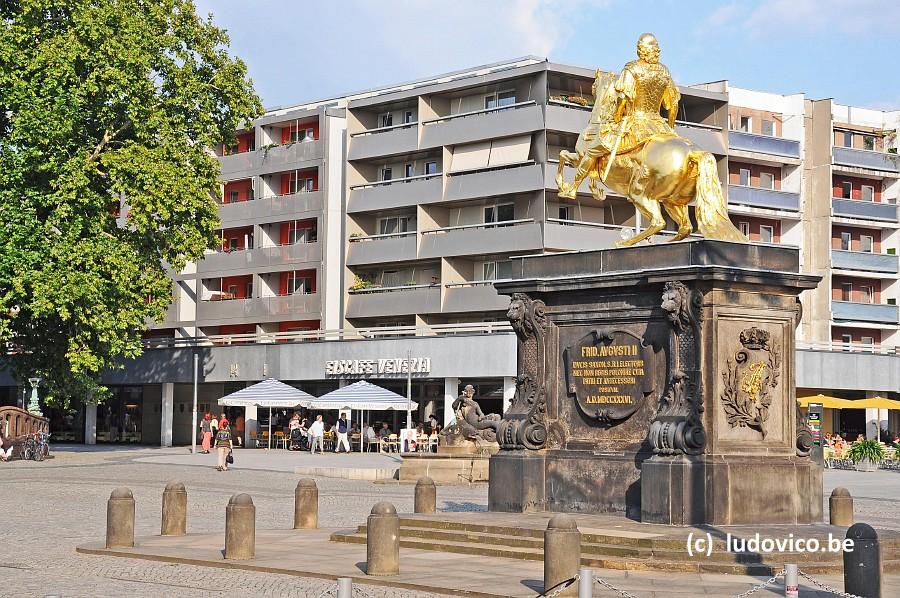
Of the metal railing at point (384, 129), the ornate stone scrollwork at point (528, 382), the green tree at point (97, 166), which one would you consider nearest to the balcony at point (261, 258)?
the metal railing at point (384, 129)

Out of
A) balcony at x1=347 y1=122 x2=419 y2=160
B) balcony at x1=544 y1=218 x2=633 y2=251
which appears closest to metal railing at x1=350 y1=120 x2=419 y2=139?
balcony at x1=347 y1=122 x2=419 y2=160

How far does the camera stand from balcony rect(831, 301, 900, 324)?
242 feet

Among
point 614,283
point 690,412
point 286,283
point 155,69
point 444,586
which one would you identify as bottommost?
point 444,586

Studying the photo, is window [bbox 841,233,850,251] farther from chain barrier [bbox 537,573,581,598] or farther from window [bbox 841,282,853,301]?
chain barrier [bbox 537,573,581,598]

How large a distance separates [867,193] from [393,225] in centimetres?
2529

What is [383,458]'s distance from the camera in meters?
51.9

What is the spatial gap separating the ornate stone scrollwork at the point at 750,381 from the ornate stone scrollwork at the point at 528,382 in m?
2.81

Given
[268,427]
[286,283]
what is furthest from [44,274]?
[286,283]

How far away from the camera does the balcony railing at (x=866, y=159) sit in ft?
244

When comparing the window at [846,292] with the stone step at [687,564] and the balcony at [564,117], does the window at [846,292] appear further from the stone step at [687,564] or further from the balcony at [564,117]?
the stone step at [687,564]

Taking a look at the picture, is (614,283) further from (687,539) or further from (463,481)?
(463,481)

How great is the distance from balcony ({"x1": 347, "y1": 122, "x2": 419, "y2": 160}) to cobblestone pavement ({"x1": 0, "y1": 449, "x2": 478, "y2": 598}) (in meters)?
23.9

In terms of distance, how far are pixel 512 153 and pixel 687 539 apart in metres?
49.3

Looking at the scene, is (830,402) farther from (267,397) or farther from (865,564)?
(865,564)
